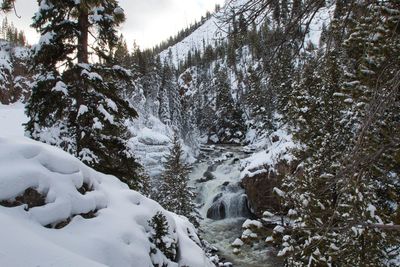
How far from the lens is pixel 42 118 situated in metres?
9.77

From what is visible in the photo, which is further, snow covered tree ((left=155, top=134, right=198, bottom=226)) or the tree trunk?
snow covered tree ((left=155, top=134, right=198, bottom=226))

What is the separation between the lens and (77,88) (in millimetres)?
9914

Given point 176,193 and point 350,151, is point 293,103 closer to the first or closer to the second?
point 350,151

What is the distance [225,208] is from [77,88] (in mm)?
20270

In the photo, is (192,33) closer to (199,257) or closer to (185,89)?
(185,89)

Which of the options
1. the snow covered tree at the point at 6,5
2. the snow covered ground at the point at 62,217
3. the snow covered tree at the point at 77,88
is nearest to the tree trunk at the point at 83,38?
the snow covered tree at the point at 77,88

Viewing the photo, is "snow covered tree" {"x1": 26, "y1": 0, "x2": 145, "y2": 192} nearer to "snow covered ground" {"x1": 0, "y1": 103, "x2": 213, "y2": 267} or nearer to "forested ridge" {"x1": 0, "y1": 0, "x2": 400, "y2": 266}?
"forested ridge" {"x1": 0, "y1": 0, "x2": 400, "y2": 266}

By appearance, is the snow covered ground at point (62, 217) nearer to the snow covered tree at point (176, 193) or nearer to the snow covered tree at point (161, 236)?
the snow covered tree at point (161, 236)

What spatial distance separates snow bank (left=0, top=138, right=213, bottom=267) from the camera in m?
4.21

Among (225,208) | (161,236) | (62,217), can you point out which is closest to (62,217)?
(62,217)

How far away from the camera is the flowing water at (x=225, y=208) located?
744 inches

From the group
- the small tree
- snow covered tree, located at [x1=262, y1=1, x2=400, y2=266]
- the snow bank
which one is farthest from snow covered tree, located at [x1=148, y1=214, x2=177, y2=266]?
snow covered tree, located at [x1=262, y1=1, x2=400, y2=266]

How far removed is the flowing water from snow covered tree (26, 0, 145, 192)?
29.6 feet

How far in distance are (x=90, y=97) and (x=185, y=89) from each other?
280 feet
